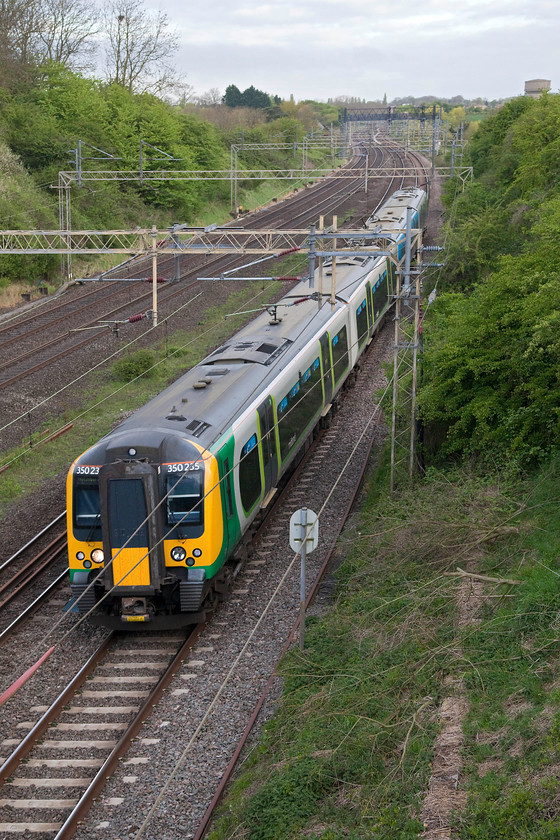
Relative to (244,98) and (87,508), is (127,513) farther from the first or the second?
(244,98)

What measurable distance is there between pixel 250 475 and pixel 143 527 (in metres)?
2.87

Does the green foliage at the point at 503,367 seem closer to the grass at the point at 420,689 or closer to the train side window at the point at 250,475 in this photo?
the grass at the point at 420,689

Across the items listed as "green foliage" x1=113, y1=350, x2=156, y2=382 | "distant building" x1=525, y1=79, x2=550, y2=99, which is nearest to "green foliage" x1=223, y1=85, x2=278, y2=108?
"distant building" x1=525, y1=79, x2=550, y2=99

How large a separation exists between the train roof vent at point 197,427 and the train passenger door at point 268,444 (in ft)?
6.14

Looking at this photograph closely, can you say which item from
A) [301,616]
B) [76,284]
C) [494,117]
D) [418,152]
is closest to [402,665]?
[301,616]

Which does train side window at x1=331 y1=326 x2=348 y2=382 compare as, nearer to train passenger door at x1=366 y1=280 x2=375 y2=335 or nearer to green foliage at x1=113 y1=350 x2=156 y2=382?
train passenger door at x1=366 y1=280 x2=375 y2=335

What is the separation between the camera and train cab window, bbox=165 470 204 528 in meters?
12.4

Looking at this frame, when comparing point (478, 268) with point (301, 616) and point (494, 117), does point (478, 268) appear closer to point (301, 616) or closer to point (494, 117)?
point (301, 616)

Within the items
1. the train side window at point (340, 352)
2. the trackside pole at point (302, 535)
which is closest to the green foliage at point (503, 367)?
the train side window at point (340, 352)

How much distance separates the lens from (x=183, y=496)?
1238 centimetres

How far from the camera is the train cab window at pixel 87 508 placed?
40.9 feet

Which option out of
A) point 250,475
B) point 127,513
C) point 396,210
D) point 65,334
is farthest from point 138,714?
point 396,210

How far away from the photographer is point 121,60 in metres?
69.0

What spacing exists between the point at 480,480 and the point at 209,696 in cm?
617
